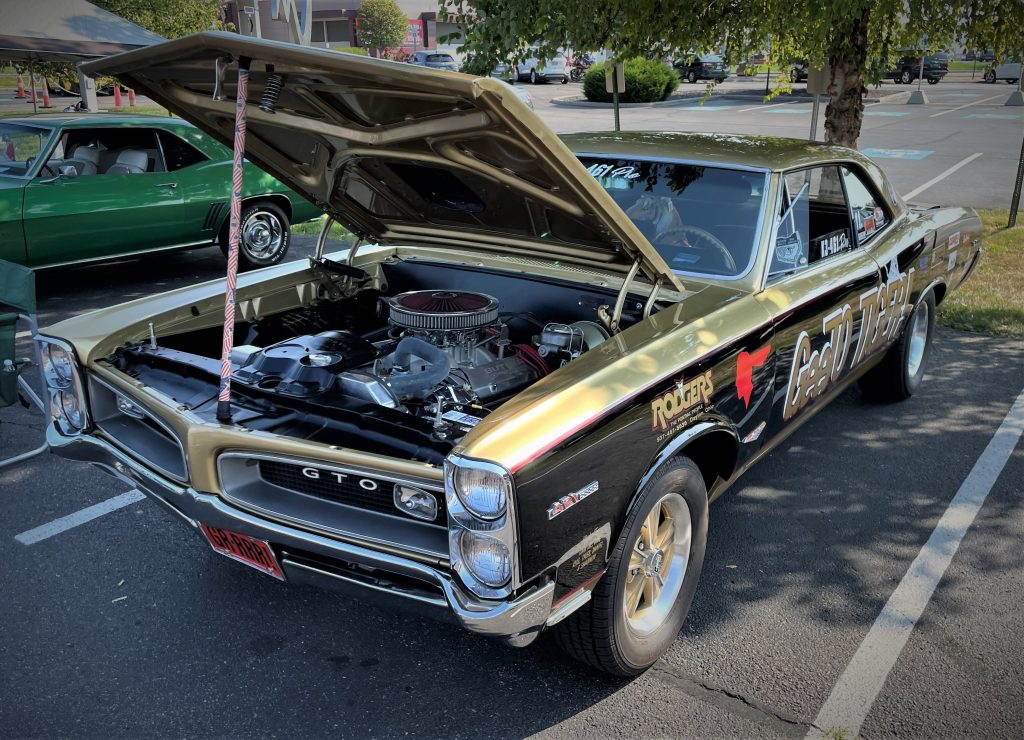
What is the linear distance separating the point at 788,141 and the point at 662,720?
2914 millimetres

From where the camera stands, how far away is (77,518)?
3.81 m

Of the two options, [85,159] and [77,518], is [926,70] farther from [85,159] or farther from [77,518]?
[77,518]

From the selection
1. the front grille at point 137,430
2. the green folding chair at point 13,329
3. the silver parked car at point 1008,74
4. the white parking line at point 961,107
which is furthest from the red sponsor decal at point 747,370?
the silver parked car at point 1008,74

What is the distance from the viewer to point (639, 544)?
2.79 meters

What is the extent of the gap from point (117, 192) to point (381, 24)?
38.1 meters

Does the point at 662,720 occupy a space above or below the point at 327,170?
below

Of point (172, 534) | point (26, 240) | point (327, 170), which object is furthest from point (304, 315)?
point (26, 240)

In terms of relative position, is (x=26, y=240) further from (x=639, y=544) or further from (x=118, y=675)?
(x=639, y=544)

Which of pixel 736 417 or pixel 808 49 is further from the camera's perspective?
pixel 808 49

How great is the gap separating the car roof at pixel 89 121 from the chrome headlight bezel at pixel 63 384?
463cm

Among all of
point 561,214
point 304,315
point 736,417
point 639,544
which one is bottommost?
point 639,544

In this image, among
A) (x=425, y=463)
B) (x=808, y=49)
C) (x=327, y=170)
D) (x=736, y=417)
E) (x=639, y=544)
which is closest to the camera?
(x=425, y=463)

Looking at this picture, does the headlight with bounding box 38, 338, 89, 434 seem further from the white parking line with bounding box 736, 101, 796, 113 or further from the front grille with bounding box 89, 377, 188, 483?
the white parking line with bounding box 736, 101, 796, 113

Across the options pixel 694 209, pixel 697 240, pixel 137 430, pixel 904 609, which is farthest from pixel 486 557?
pixel 694 209
